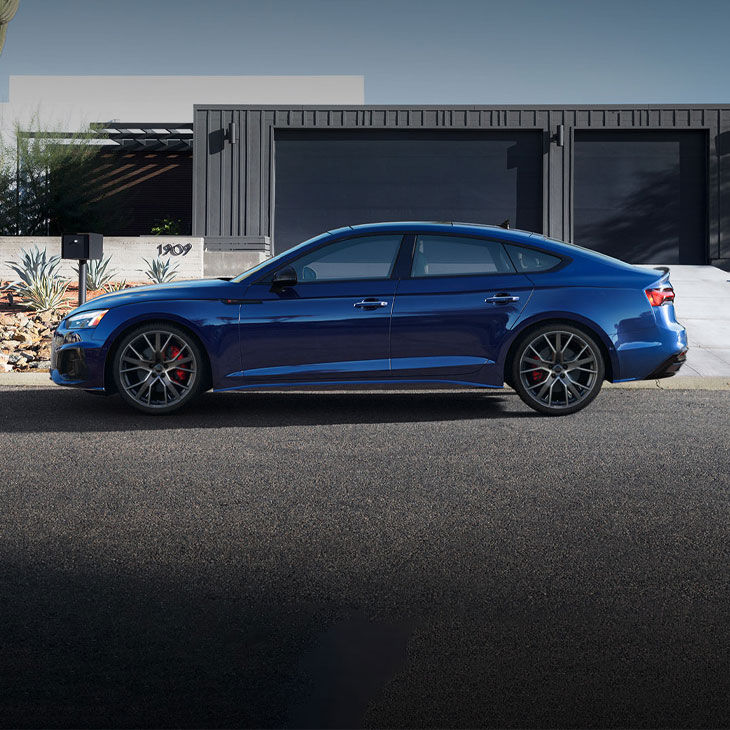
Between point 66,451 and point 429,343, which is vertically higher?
point 429,343

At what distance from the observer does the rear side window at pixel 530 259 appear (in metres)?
7.99

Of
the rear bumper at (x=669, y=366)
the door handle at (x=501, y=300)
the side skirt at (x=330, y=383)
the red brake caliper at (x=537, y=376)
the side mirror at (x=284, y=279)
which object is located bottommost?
the side skirt at (x=330, y=383)

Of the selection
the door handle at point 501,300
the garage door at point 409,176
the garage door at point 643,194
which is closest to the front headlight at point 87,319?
the door handle at point 501,300

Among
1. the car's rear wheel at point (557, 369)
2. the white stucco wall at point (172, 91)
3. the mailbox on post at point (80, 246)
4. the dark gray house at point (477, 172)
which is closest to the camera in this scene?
the car's rear wheel at point (557, 369)

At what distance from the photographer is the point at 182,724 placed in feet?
8.84

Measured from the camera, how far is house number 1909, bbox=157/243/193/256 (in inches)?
864

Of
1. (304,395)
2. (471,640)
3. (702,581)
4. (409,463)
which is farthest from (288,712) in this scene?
(304,395)

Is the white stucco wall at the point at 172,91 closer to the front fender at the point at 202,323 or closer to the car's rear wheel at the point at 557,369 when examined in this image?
the front fender at the point at 202,323

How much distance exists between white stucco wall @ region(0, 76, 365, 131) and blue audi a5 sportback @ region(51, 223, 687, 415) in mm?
28987

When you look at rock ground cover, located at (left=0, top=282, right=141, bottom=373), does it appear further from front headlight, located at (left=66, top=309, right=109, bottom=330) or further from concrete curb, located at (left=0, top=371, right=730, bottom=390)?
front headlight, located at (left=66, top=309, right=109, bottom=330)

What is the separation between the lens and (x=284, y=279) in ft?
25.5

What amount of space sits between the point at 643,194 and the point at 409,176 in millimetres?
Answer: 5416

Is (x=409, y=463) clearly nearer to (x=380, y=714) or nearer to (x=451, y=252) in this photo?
(x=451, y=252)

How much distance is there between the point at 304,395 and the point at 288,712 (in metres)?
6.63
